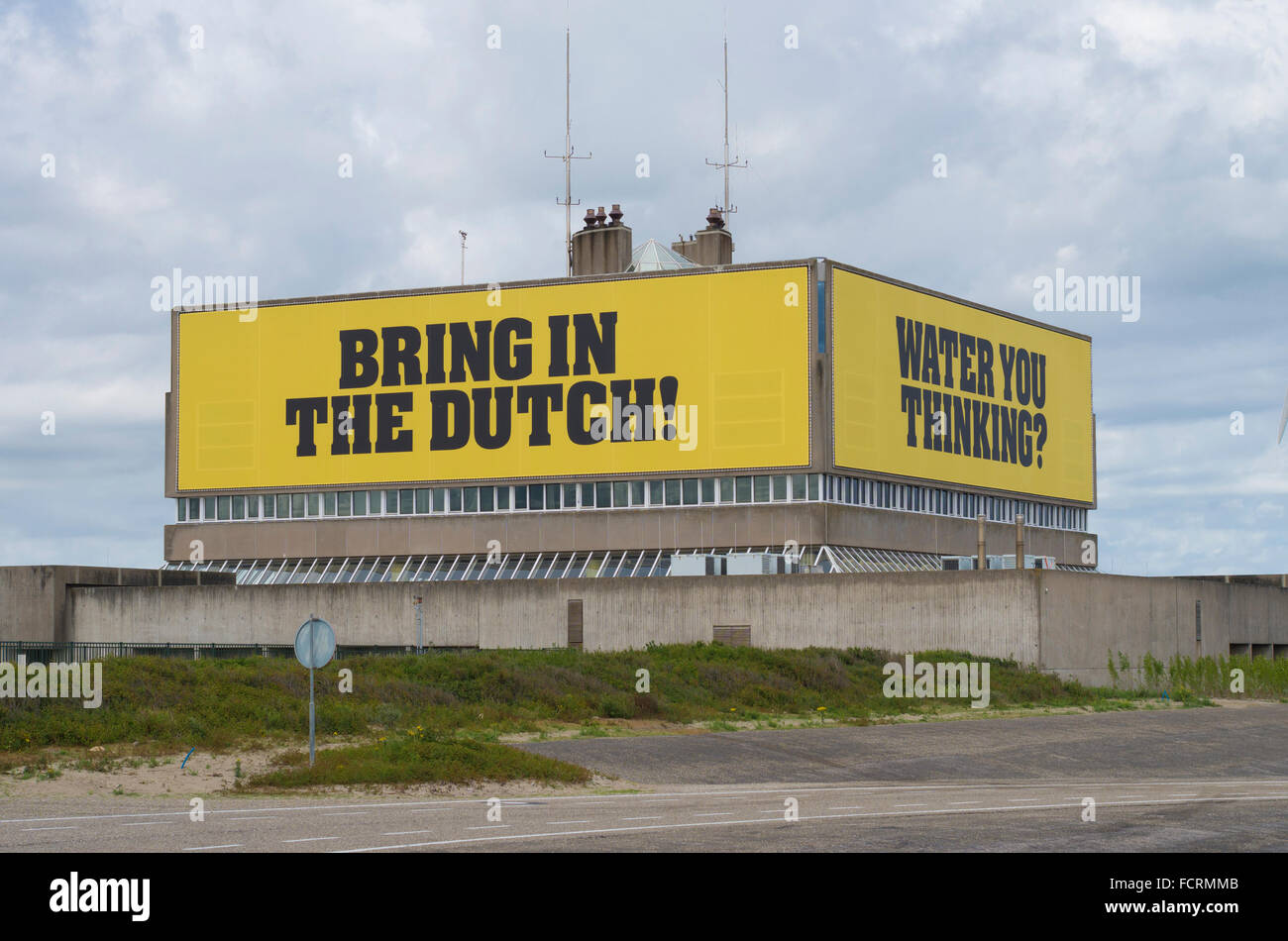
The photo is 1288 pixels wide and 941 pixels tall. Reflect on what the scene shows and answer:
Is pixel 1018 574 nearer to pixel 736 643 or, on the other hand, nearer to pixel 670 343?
pixel 736 643

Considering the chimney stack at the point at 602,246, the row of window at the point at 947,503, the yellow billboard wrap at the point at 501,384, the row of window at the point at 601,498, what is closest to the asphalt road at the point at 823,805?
the row of window at the point at 601,498

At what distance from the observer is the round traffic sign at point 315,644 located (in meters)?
30.4

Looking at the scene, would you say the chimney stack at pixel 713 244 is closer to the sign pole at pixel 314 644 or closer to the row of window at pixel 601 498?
the row of window at pixel 601 498

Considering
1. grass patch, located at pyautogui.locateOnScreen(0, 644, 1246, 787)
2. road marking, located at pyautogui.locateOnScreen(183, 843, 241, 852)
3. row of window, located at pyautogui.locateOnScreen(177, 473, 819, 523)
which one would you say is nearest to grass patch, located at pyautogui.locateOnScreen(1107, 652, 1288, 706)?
grass patch, located at pyautogui.locateOnScreen(0, 644, 1246, 787)

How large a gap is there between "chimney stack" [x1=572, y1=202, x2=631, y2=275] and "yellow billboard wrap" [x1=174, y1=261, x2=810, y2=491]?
6.12 m

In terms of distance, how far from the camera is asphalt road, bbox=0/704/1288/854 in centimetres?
2120

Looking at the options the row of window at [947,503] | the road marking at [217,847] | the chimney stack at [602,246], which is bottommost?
the road marking at [217,847]

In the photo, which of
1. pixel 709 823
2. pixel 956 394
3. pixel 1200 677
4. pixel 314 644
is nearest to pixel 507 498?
pixel 956 394

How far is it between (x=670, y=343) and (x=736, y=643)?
19117mm

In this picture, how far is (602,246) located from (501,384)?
10.6 m

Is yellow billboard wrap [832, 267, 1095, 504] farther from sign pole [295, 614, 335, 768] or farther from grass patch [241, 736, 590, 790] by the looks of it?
sign pole [295, 614, 335, 768]

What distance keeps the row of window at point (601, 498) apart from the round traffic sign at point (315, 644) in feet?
146

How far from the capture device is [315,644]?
3050 centimetres

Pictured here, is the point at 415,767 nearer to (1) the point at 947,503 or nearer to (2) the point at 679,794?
(2) the point at 679,794
